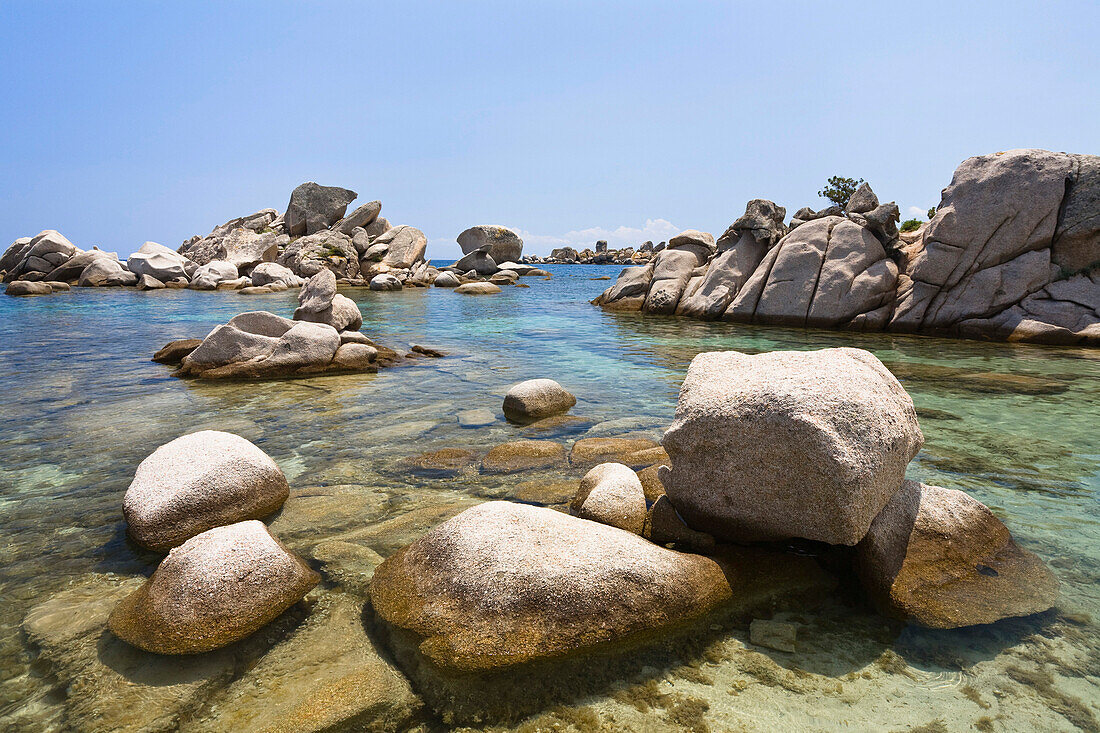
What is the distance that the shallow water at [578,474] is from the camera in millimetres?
3125

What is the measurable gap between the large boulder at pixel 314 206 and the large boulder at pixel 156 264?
1181cm

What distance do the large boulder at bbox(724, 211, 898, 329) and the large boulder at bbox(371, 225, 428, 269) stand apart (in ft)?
106

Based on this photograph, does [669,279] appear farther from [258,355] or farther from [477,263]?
[477,263]

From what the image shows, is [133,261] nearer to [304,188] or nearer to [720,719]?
[304,188]

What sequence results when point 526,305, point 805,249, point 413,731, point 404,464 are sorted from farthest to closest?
point 526,305
point 805,249
point 404,464
point 413,731

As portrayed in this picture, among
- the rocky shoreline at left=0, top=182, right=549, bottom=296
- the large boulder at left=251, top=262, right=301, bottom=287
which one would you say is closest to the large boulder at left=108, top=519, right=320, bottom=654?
the rocky shoreline at left=0, top=182, right=549, bottom=296

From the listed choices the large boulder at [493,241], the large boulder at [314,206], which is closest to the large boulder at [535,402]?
the large boulder at [314,206]

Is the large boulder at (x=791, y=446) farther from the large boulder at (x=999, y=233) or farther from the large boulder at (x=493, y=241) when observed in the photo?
the large boulder at (x=493, y=241)

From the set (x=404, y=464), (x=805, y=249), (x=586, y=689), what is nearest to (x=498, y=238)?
(x=805, y=249)

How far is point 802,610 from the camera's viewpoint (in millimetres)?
3928

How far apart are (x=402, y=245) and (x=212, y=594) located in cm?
4718

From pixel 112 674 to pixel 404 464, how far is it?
138 inches

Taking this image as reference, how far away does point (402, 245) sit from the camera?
48.3 meters

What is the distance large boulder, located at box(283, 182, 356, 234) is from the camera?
170ft
